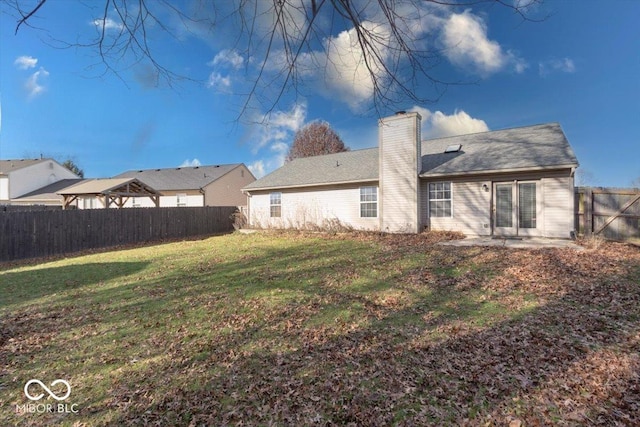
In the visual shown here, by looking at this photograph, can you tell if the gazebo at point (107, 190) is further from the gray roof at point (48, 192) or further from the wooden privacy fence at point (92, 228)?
the gray roof at point (48, 192)

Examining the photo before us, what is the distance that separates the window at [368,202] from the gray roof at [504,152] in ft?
8.20

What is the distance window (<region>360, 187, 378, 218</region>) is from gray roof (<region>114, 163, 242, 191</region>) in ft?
51.0

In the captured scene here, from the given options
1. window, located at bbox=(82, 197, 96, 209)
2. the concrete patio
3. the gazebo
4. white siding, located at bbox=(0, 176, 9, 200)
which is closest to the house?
the concrete patio

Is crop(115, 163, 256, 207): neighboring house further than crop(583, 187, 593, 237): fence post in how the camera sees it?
Yes

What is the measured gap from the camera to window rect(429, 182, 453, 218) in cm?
1293

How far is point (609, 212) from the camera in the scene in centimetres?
1064

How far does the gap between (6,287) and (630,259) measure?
49.7 feet

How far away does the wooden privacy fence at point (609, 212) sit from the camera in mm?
10156

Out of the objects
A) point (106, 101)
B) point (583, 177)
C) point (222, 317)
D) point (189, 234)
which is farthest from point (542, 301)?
point (583, 177)

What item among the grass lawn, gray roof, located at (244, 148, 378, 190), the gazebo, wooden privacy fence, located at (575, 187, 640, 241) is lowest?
the grass lawn

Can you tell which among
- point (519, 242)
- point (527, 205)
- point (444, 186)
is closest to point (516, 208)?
point (527, 205)

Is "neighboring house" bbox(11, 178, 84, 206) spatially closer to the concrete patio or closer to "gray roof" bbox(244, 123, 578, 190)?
"gray roof" bbox(244, 123, 578, 190)

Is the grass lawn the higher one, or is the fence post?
the fence post

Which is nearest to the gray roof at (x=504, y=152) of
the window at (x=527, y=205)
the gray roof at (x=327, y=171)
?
the window at (x=527, y=205)
